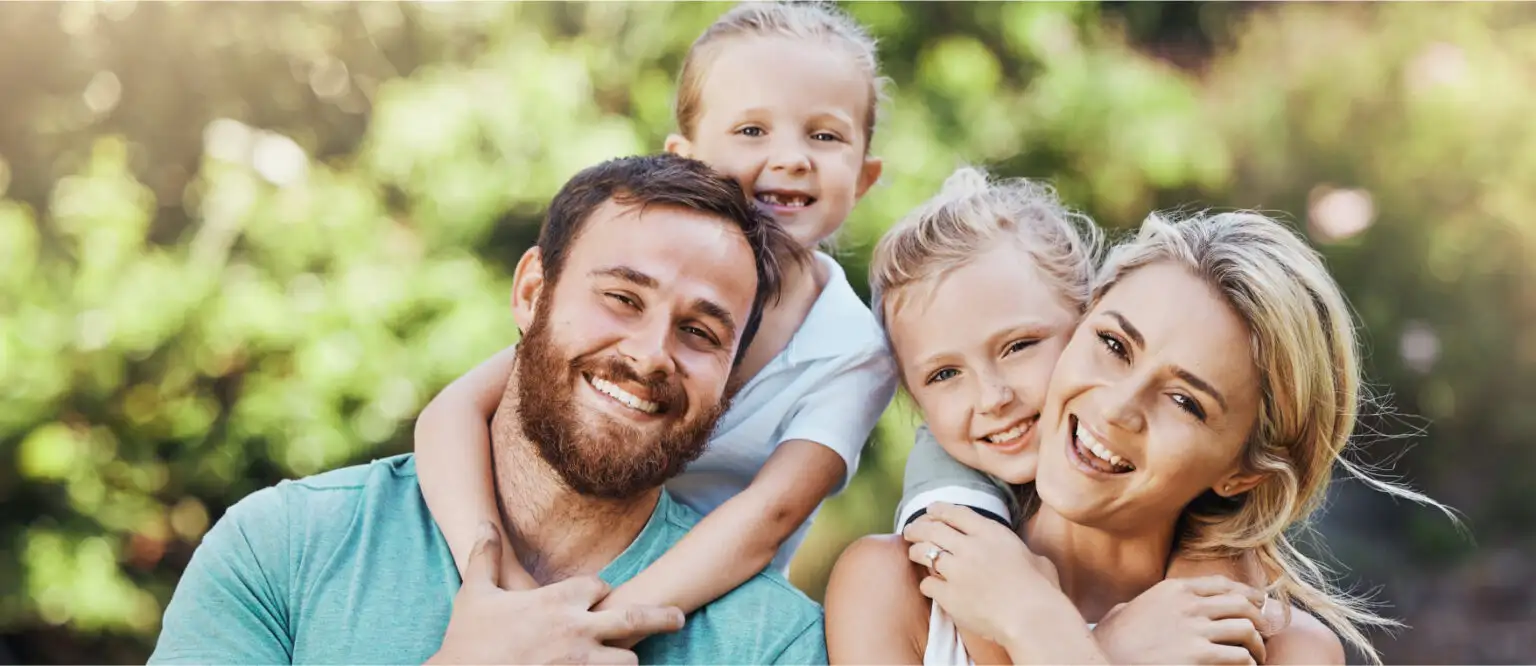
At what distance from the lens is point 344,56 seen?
581 centimetres

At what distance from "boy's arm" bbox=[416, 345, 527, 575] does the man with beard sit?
0.05 metres

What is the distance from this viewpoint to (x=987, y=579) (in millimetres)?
2385

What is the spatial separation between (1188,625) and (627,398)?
1.02 metres

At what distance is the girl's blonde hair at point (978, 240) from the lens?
2.74 m

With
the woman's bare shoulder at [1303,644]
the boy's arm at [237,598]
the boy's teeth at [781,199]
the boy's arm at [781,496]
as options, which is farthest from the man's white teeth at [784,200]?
the woman's bare shoulder at [1303,644]

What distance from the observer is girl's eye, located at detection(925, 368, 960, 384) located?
105 inches

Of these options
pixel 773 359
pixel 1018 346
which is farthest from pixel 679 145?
pixel 1018 346

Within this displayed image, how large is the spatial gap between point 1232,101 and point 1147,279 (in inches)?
171

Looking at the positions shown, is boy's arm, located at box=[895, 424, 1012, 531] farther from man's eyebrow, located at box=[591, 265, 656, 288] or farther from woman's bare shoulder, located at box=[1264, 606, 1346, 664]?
man's eyebrow, located at box=[591, 265, 656, 288]

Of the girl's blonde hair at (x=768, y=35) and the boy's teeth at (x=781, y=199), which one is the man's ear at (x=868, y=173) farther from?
the boy's teeth at (x=781, y=199)

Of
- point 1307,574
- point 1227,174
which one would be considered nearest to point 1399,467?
point 1227,174

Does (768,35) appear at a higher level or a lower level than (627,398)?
higher

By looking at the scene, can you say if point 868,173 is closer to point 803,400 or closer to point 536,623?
point 803,400

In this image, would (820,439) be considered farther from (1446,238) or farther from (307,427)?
(1446,238)
